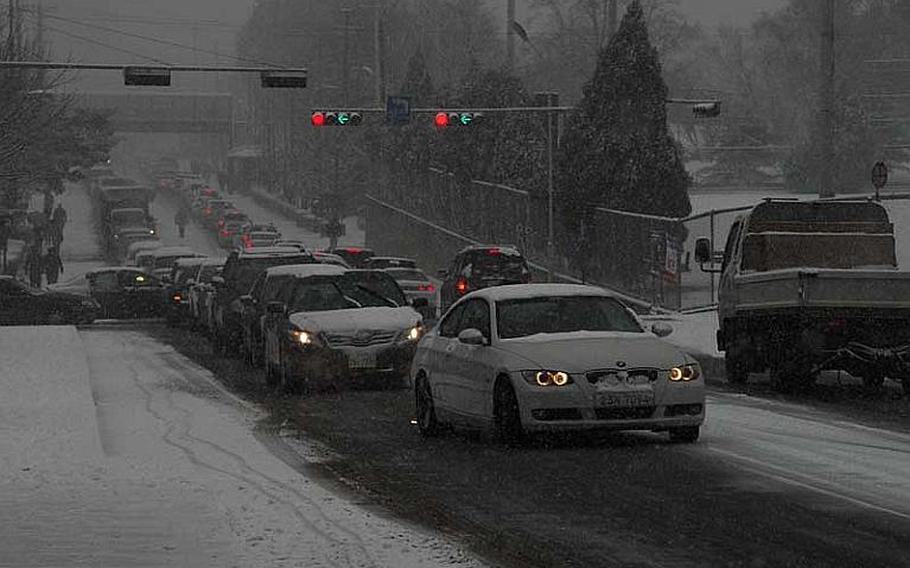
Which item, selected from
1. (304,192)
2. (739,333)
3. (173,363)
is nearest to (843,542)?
(739,333)

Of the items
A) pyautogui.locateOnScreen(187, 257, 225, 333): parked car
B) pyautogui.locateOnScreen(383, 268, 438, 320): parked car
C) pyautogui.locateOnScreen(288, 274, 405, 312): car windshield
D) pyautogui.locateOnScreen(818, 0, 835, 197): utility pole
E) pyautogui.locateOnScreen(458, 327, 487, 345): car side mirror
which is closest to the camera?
pyautogui.locateOnScreen(458, 327, 487, 345): car side mirror

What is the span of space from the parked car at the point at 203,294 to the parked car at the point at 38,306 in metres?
3.52

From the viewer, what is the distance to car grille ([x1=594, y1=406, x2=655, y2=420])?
16.6m

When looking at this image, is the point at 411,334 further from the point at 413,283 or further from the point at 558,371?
the point at 413,283

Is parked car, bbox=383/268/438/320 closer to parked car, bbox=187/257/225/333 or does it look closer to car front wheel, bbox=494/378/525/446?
parked car, bbox=187/257/225/333

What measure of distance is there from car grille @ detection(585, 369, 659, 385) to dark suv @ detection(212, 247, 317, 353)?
18.5m

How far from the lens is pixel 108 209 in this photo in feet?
353

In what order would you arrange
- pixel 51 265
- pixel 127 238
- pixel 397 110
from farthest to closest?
pixel 127 238 → pixel 51 265 → pixel 397 110

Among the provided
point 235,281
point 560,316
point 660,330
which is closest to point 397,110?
point 235,281

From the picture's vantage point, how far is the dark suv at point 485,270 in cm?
4581

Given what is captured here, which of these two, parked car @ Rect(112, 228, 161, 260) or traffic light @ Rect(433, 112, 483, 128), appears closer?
traffic light @ Rect(433, 112, 483, 128)

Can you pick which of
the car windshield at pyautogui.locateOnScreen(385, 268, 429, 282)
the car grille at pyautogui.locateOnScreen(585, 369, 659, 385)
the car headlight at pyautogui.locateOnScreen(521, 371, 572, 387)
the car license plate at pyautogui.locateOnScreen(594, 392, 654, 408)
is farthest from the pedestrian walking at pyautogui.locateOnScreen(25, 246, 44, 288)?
the car license plate at pyautogui.locateOnScreen(594, 392, 654, 408)

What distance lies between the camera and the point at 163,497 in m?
13.2

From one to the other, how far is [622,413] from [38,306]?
35.3 meters
